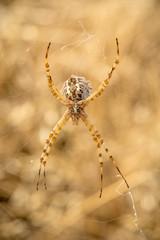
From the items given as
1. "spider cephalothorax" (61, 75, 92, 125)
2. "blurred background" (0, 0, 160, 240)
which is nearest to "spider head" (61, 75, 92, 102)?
"spider cephalothorax" (61, 75, 92, 125)

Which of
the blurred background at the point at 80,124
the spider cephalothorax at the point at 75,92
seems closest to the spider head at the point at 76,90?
the spider cephalothorax at the point at 75,92

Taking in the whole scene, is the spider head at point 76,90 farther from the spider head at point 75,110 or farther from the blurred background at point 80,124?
the blurred background at point 80,124

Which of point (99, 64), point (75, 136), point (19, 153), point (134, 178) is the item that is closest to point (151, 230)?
point (134, 178)

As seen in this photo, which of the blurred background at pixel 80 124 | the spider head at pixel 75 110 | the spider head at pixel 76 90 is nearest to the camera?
the spider head at pixel 76 90

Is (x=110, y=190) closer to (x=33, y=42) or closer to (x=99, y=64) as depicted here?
(x=99, y=64)

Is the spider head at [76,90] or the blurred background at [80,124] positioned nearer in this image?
the spider head at [76,90]
